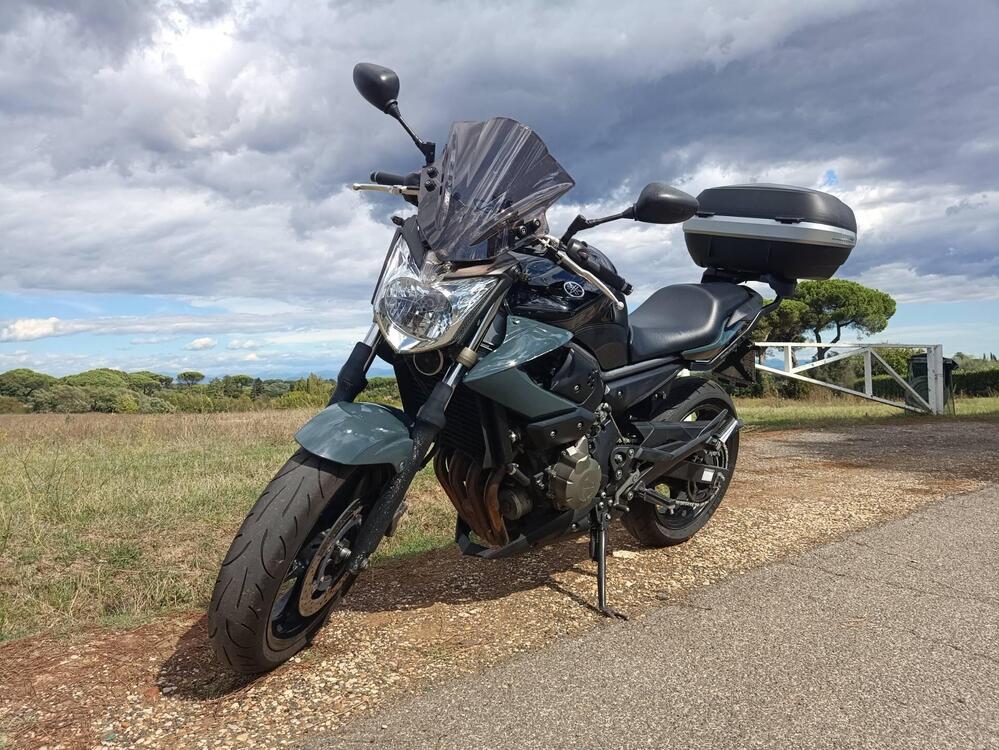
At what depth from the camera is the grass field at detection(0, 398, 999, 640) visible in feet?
13.2

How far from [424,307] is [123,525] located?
12.5 ft

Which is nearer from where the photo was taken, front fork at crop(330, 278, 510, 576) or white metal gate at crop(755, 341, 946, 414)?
front fork at crop(330, 278, 510, 576)

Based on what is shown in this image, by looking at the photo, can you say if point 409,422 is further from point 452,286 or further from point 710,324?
point 710,324

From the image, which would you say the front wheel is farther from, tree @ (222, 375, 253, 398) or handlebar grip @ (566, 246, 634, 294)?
tree @ (222, 375, 253, 398)

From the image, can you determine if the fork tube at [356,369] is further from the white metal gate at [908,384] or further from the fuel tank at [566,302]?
the white metal gate at [908,384]

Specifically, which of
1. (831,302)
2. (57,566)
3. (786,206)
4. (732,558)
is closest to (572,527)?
(732,558)

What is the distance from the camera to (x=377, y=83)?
9.98 feet

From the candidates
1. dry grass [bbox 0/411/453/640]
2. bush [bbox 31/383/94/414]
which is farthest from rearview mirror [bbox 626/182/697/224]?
bush [bbox 31/383/94/414]

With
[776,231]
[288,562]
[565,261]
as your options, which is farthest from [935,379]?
[288,562]

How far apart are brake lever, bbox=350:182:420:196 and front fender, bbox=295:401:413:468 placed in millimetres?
1046

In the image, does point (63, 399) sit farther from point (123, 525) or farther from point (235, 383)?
point (123, 525)

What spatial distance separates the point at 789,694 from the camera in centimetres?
256

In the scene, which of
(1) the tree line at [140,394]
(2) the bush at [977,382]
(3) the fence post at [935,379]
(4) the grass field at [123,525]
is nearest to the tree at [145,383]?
(1) the tree line at [140,394]

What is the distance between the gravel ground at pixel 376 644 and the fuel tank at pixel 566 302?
47.5 inches
